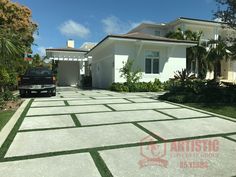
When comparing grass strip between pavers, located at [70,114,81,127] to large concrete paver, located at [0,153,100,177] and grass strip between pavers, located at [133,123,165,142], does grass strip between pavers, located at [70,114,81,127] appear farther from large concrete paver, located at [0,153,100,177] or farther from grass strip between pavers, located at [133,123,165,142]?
large concrete paver, located at [0,153,100,177]

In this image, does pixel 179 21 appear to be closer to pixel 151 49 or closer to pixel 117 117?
pixel 151 49

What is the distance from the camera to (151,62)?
1992 cm

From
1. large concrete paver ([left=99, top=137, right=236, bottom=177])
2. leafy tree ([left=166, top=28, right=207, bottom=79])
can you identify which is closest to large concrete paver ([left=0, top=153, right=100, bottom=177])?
large concrete paver ([left=99, top=137, right=236, bottom=177])

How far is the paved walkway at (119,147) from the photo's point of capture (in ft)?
12.1

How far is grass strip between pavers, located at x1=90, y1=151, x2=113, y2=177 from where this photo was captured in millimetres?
3553

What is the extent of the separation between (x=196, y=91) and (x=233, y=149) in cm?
785

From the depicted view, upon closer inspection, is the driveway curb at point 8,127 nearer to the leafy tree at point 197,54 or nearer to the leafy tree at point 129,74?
the leafy tree at point 129,74

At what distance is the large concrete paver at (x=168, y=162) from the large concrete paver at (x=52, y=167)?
0.35 metres

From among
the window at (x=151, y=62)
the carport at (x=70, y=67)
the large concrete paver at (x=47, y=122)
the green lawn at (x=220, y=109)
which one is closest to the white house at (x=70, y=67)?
the carport at (x=70, y=67)

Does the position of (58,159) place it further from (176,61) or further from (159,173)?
(176,61)

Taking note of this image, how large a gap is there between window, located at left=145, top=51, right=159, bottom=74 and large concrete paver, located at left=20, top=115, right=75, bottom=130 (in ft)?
42.3

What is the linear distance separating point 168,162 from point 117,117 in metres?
3.85

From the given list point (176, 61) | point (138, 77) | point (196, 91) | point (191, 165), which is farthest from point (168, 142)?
point (176, 61)

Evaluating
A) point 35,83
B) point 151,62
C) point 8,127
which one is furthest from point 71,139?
point 151,62
